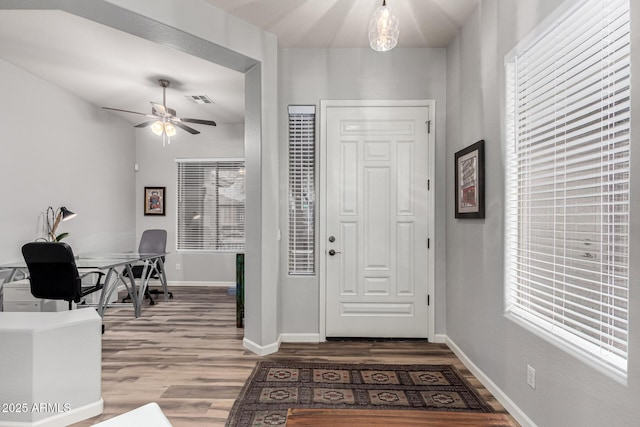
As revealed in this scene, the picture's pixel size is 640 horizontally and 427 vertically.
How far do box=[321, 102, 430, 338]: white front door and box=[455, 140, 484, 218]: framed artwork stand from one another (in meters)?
0.43

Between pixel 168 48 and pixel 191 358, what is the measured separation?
2.74 m

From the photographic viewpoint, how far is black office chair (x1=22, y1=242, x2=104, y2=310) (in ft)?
9.74

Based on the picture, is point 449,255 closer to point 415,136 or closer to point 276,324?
point 415,136

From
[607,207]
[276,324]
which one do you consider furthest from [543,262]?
[276,324]

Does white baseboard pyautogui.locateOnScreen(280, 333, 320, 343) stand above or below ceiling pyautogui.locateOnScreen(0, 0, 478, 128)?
below

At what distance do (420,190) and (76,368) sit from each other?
2.89m

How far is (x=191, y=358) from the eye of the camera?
9.52 feet

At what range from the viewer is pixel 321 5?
2.59m

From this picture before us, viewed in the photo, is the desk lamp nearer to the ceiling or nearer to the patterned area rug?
the ceiling

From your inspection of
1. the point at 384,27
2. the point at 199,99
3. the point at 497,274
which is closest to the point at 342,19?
the point at 384,27

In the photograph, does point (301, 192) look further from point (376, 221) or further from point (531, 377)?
point (531, 377)

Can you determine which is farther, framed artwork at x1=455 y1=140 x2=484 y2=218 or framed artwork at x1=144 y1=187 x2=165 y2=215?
framed artwork at x1=144 y1=187 x2=165 y2=215

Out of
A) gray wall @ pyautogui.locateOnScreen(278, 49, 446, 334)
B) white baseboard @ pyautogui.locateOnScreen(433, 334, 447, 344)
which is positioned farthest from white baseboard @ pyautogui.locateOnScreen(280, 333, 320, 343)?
white baseboard @ pyautogui.locateOnScreen(433, 334, 447, 344)

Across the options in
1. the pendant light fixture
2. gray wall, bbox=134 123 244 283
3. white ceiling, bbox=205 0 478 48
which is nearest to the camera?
the pendant light fixture
